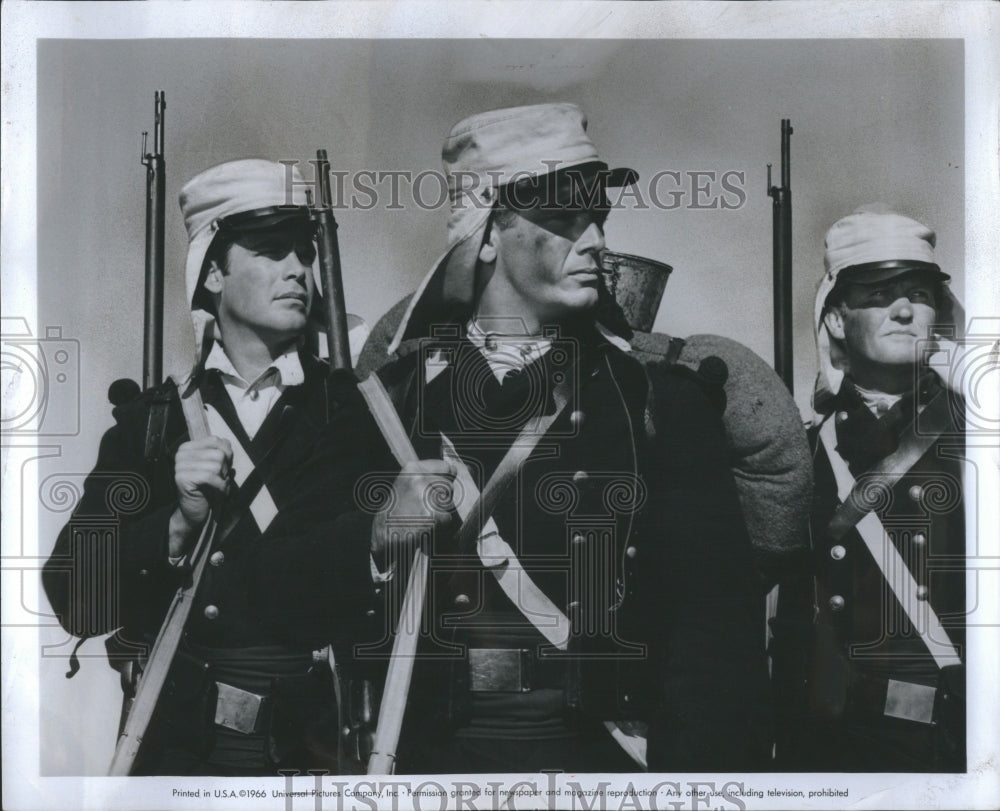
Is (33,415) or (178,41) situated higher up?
(178,41)

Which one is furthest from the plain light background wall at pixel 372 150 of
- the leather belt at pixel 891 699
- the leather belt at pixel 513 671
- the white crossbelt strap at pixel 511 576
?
the leather belt at pixel 513 671

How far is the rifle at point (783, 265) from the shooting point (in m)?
3.76

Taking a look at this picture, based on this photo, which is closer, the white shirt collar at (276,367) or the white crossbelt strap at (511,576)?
the white crossbelt strap at (511,576)

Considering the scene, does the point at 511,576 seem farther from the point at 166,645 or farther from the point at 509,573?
the point at 166,645

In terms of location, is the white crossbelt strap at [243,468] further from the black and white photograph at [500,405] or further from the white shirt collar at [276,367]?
the white shirt collar at [276,367]

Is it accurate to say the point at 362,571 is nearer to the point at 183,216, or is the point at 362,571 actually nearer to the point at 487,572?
the point at 487,572

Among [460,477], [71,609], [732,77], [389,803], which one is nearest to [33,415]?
[71,609]

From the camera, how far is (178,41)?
3.77m

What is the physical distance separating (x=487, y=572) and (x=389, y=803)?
0.87 meters

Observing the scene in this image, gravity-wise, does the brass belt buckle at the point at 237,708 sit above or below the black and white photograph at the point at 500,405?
below

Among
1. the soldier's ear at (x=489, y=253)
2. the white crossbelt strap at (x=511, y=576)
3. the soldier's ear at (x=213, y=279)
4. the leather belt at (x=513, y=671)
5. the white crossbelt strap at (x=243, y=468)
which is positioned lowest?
the leather belt at (x=513, y=671)

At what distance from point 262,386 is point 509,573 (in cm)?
106

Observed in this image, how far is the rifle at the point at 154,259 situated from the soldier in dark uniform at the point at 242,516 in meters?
0.09

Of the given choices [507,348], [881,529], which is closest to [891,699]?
[881,529]
